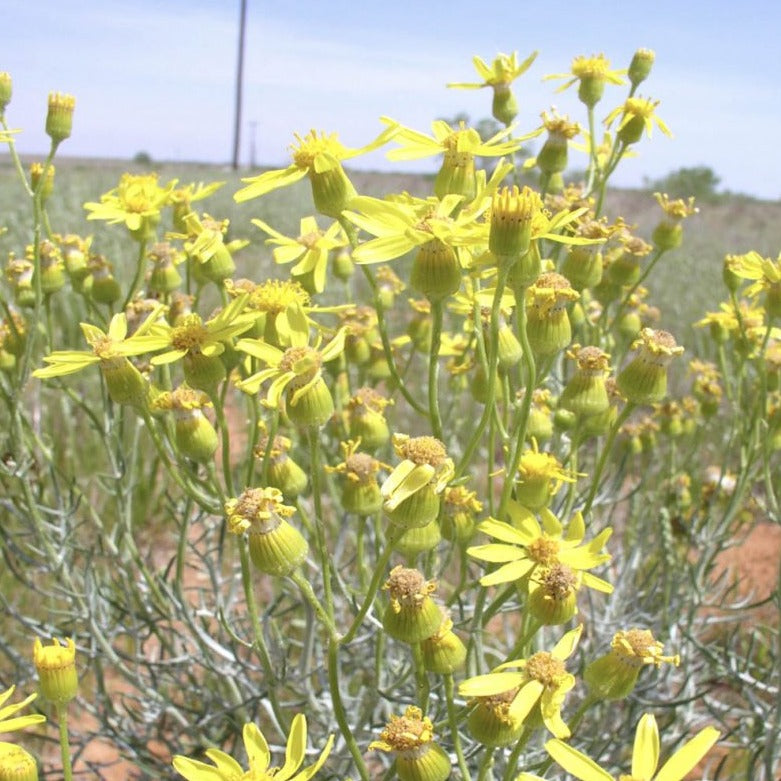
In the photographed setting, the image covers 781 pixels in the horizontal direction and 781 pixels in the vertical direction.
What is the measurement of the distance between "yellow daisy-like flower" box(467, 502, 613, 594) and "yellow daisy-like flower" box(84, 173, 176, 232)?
1.21 meters

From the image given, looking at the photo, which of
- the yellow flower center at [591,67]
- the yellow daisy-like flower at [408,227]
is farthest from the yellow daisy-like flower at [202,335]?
the yellow flower center at [591,67]

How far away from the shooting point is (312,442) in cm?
139

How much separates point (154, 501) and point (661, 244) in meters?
3.04

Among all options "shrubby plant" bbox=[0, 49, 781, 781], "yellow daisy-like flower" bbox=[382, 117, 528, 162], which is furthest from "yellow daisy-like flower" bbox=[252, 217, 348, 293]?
"yellow daisy-like flower" bbox=[382, 117, 528, 162]

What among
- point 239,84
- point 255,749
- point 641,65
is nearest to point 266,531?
point 255,749

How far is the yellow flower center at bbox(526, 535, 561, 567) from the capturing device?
132 centimetres

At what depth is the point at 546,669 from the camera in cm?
120

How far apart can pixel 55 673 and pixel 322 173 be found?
946 mm

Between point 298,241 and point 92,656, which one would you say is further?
point 92,656

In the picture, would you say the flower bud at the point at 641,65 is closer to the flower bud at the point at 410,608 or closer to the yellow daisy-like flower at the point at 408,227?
the yellow daisy-like flower at the point at 408,227

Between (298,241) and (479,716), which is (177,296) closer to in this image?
(298,241)

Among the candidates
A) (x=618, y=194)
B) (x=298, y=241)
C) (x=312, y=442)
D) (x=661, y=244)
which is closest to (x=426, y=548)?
(x=312, y=442)

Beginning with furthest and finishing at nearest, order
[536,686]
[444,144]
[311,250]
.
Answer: [311,250] → [444,144] → [536,686]

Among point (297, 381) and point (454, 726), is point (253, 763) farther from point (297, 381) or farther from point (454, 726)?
point (297, 381)
